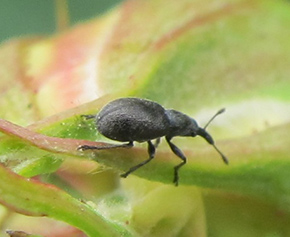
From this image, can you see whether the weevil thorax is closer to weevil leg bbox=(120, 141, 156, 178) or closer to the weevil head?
the weevil head

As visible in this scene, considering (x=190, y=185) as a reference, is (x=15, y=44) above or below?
above

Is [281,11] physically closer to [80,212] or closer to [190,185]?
[190,185]

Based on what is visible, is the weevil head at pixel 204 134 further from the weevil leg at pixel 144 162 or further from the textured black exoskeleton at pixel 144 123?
the weevil leg at pixel 144 162

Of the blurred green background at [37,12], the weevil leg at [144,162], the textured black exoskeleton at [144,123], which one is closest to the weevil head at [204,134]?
the textured black exoskeleton at [144,123]

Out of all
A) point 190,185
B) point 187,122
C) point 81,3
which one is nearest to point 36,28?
point 81,3

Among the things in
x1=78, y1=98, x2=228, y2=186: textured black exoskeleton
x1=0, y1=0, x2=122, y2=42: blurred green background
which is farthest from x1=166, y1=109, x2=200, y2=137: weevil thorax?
x1=0, y1=0, x2=122, y2=42: blurred green background

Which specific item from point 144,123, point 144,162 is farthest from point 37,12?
point 144,162

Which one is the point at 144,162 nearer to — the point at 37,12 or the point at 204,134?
the point at 204,134
